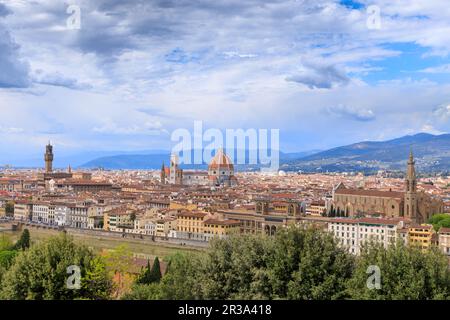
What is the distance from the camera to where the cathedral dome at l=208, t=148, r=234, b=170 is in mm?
86438

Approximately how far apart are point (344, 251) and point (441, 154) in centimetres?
18103

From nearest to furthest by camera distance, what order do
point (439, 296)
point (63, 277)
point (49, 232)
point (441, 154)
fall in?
point (439, 296) → point (63, 277) → point (49, 232) → point (441, 154)

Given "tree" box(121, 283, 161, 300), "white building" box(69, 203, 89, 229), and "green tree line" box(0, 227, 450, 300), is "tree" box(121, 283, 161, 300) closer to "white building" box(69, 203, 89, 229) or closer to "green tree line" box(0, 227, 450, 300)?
"green tree line" box(0, 227, 450, 300)

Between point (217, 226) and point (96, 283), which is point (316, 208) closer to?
point (217, 226)

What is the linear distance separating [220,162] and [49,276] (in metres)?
74.7

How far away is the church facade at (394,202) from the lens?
40.0 meters

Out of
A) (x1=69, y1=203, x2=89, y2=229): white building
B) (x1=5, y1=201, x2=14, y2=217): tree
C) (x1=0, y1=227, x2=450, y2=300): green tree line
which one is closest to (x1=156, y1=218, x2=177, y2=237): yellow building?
(x1=69, y1=203, x2=89, y2=229): white building

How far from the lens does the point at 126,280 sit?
18.6 m

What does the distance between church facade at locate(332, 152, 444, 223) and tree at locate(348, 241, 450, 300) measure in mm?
28162

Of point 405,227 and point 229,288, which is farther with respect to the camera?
point 405,227
